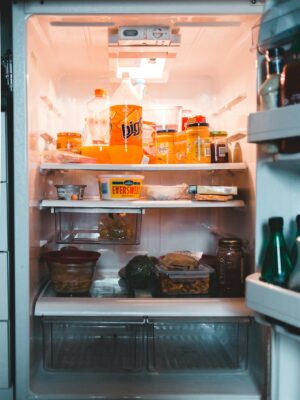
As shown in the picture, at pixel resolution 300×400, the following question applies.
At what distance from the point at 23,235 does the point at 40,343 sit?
45 centimetres

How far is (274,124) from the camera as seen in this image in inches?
35.9

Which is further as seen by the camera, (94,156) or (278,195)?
(94,156)

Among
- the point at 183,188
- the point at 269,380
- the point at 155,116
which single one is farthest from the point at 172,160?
the point at 269,380

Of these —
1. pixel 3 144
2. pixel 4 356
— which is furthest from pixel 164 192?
pixel 4 356

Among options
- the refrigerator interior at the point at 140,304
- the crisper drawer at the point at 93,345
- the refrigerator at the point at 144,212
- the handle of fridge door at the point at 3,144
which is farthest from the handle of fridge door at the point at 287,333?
the handle of fridge door at the point at 3,144

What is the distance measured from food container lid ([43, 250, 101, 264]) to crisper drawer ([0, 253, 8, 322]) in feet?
0.61

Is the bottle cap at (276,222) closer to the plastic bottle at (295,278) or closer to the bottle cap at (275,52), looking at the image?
the plastic bottle at (295,278)

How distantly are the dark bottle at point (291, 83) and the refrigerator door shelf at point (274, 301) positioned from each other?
441mm

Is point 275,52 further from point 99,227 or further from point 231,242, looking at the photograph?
point 99,227

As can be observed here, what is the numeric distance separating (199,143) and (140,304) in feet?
1.98

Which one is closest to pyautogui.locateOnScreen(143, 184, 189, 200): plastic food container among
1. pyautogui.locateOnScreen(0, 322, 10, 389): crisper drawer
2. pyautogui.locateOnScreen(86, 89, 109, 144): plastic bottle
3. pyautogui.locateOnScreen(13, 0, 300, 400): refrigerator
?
A: pyautogui.locateOnScreen(13, 0, 300, 400): refrigerator

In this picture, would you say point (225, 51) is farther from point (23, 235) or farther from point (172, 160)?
point (23, 235)

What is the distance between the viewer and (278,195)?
113 cm

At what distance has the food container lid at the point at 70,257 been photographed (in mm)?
1355
